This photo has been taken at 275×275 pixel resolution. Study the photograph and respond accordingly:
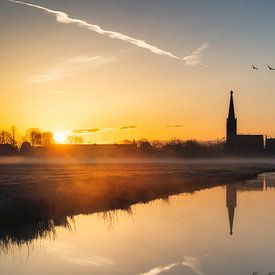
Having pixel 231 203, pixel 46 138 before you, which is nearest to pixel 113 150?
pixel 46 138

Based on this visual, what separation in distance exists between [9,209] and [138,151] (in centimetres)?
12425

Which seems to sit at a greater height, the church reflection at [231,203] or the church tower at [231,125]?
the church tower at [231,125]

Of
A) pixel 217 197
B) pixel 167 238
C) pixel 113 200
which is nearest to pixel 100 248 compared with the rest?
pixel 167 238

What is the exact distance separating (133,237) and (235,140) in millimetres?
126827

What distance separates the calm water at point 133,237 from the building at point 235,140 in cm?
11049

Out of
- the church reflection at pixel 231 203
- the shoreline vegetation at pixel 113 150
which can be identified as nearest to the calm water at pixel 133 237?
the church reflection at pixel 231 203

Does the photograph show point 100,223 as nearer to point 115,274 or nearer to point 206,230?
point 206,230

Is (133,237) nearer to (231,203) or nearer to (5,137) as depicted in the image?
(231,203)

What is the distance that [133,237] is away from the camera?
2130 centimetres

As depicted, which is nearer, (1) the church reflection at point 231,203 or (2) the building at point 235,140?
(1) the church reflection at point 231,203

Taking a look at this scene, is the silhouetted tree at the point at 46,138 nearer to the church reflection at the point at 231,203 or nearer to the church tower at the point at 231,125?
the church tower at the point at 231,125

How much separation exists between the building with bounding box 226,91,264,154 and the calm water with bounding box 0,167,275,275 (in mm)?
110488

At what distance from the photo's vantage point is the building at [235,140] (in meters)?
142

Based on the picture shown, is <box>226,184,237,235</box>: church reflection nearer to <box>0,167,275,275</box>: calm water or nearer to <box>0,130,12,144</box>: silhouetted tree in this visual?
<box>0,167,275,275</box>: calm water
